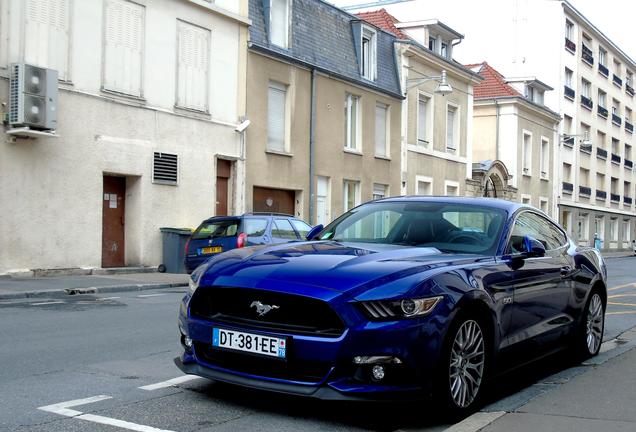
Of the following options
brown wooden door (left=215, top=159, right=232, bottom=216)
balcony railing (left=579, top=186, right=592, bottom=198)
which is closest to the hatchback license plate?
brown wooden door (left=215, top=159, right=232, bottom=216)

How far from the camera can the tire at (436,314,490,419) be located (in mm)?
4895

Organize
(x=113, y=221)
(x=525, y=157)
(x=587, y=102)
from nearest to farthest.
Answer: (x=113, y=221)
(x=525, y=157)
(x=587, y=102)

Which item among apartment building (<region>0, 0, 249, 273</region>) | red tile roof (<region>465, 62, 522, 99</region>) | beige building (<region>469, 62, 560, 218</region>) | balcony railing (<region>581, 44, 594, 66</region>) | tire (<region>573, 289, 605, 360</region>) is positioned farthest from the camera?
balcony railing (<region>581, 44, 594, 66</region>)

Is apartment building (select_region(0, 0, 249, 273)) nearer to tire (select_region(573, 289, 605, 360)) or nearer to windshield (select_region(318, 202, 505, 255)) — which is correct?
windshield (select_region(318, 202, 505, 255))

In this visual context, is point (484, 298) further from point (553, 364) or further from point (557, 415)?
point (553, 364)

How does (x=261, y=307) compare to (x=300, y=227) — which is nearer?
(x=261, y=307)

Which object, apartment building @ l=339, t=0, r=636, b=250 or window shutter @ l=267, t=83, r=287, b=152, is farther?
apartment building @ l=339, t=0, r=636, b=250

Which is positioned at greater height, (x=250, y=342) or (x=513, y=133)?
(x=513, y=133)

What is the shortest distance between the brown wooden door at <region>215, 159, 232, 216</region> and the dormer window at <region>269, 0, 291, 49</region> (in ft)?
14.2

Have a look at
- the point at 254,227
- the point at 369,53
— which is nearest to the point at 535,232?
the point at 254,227

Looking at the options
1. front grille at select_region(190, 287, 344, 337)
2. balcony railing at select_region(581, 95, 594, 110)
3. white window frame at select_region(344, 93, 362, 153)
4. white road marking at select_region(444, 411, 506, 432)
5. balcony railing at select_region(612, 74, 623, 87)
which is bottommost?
white road marking at select_region(444, 411, 506, 432)

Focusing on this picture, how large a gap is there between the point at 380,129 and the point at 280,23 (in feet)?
22.7

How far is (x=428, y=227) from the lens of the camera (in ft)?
20.7

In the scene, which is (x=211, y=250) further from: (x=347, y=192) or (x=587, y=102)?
(x=587, y=102)
